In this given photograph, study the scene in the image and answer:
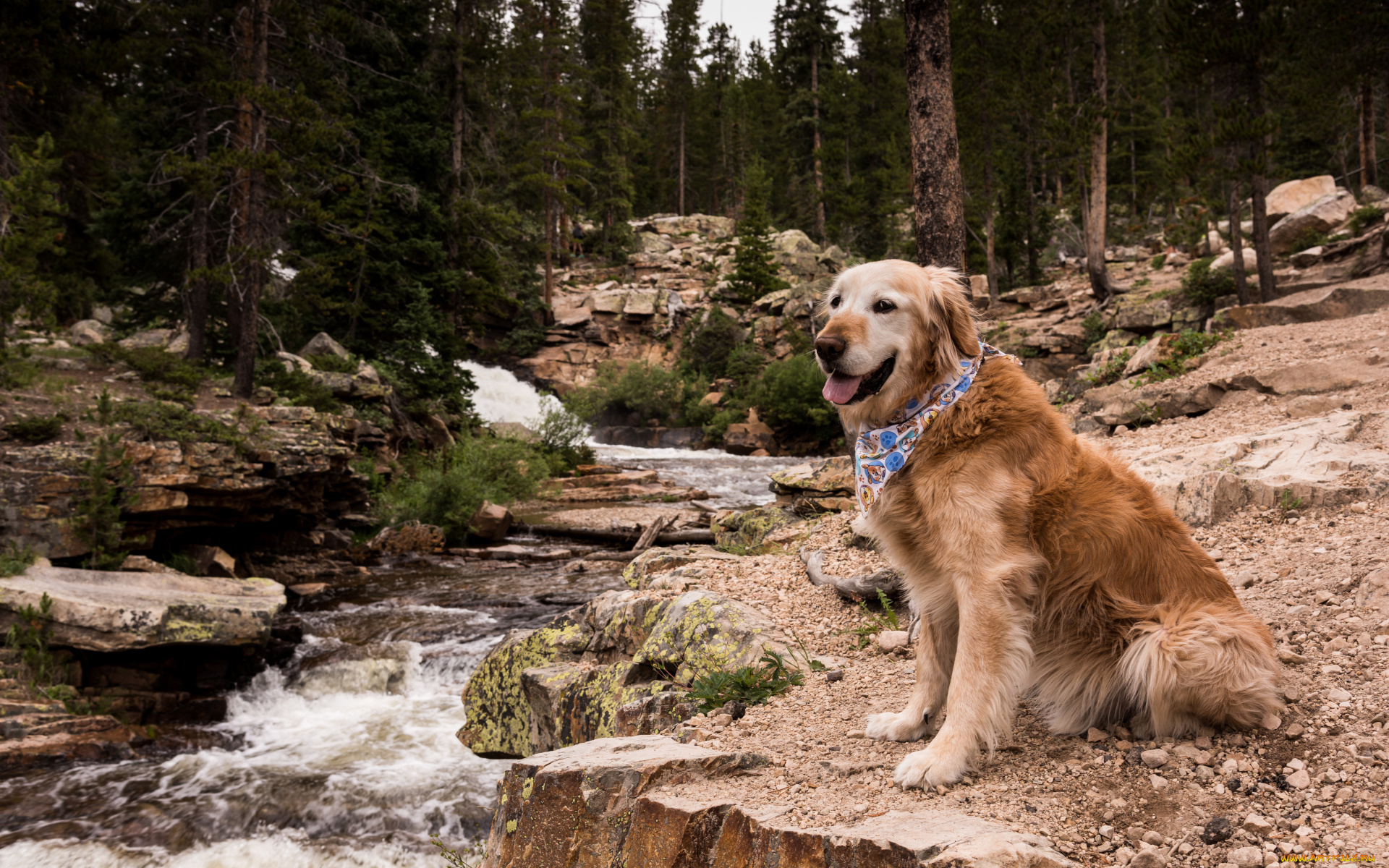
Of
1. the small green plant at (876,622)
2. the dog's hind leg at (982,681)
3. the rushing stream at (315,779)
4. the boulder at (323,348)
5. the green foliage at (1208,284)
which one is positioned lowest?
the rushing stream at (315,779)

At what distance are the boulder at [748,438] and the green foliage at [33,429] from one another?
2136 cm

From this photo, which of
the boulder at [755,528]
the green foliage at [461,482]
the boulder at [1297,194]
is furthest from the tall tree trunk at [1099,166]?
the green foliage at [461,482]

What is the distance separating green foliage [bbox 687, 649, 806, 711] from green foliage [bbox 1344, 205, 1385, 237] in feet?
68.5

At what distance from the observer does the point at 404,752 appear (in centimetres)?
666

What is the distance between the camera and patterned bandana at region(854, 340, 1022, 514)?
9.55 ft

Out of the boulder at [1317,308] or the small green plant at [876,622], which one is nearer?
the small green plant at [876,622]

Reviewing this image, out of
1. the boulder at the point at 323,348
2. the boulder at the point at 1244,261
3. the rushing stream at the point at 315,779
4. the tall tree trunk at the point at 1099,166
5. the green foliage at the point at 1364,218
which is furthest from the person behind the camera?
the tall tree trunk at the point at 1099,166

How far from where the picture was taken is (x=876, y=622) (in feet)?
15.9

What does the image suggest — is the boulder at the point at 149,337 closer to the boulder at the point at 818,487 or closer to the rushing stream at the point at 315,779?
the rushing stream at the point at 315,779

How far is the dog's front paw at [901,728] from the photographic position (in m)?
3.11

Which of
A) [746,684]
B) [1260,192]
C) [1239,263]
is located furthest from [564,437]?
[746,684]

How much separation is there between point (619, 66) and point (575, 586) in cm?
4425

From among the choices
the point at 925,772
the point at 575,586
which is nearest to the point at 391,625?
the point at 575,586

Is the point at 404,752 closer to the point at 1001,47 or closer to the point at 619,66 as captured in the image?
the point at 1001,47
